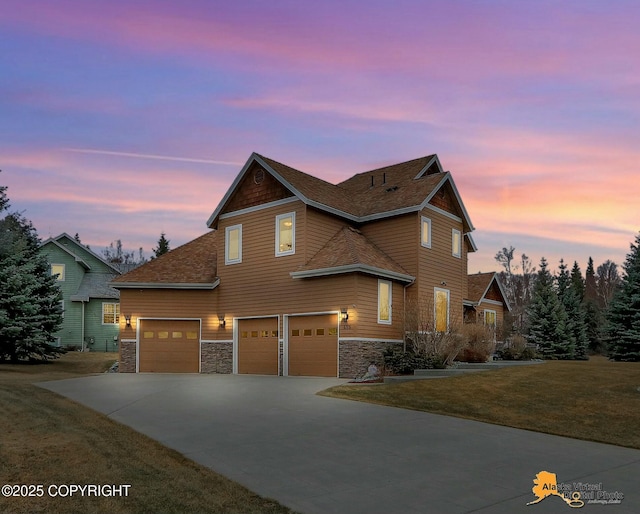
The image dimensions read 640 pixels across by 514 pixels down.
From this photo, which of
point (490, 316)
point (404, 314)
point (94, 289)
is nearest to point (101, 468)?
point (404, 314)

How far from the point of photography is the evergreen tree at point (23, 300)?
2512cm

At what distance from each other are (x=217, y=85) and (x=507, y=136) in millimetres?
11452

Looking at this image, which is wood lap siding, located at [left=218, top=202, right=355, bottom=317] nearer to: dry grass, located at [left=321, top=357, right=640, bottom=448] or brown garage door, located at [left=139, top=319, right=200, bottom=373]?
brown garage door, located at [left=139, top=319, right=200, bottom=373]

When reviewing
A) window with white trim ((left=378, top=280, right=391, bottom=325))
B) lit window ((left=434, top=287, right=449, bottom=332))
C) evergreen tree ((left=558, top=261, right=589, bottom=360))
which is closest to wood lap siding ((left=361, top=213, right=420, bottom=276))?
window with white trim ((left=378, top=280, right=391, bottom=325))

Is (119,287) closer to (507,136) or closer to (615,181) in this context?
(507,136)

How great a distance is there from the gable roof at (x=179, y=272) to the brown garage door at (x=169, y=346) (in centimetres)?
181

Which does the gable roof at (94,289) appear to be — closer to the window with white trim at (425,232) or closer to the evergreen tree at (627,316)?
the window with white trim at (425,232)

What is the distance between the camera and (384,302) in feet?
73.8

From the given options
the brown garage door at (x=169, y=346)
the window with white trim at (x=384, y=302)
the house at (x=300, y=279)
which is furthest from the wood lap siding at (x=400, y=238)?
the brown garage door at (x=169, y=346)

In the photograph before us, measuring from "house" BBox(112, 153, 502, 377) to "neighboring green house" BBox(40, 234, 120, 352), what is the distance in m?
13.6

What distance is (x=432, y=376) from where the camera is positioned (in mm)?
19609

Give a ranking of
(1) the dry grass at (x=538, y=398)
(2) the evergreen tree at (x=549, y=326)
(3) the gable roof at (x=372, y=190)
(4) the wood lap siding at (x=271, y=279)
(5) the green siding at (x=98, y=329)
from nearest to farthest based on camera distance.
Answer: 1. (1) the dry grass at (x=538, y=398)
2. (4) the wood lap siding at (x=271, y=279)
3. (3) the gable roof at (x=372, y=190)
4. (2) the evergreen tree at (x=549, y=326)
5. (5) the green siding at (x=98, y=329)

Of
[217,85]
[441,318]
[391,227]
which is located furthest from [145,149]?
[441,318]

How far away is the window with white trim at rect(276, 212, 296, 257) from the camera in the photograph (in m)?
23.7
